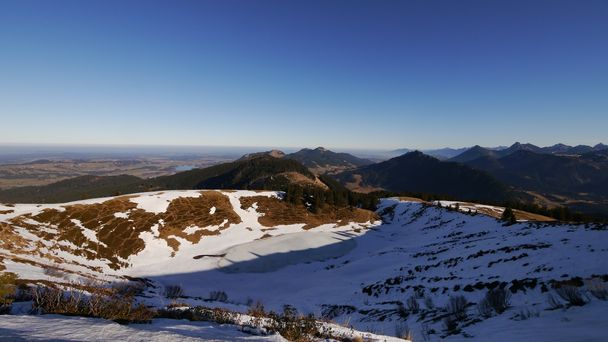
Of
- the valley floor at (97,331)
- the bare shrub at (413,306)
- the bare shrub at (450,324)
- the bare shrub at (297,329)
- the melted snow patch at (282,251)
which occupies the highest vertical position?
the valley floor at (97,331)

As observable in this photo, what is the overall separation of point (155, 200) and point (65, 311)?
6559 cm

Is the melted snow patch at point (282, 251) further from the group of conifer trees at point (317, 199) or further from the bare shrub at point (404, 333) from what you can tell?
the bare shrub at point (404, 333)

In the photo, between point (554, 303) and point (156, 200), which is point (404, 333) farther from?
point (156, 200)

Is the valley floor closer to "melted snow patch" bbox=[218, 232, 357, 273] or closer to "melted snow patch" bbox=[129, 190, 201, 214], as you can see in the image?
"melted snow patch" bbox=[218, 232, 357, 273]

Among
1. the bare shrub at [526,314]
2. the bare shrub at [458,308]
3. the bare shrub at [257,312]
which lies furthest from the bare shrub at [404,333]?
the bare shrub at [257,312]

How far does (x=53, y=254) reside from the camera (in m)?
38.1

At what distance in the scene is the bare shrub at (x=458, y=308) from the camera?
535 inches

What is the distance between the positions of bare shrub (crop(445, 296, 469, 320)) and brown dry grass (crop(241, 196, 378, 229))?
57.9 metres

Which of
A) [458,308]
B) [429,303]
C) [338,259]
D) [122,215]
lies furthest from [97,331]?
[122,215]

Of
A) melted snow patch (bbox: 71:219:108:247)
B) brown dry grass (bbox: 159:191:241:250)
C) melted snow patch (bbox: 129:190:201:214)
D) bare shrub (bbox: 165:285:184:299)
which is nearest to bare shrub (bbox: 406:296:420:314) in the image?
bare shrub (bbox: 165:285:184:299)

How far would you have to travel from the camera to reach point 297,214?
3135 inches

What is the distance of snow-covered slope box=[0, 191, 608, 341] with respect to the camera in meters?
14.1

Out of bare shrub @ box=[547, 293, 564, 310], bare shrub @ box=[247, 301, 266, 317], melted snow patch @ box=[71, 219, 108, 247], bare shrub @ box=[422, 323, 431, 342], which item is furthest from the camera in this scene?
melted snow patch @ box=[71, 219, 108, 247]

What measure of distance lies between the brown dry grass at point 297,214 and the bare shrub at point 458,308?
5791 centimetres
